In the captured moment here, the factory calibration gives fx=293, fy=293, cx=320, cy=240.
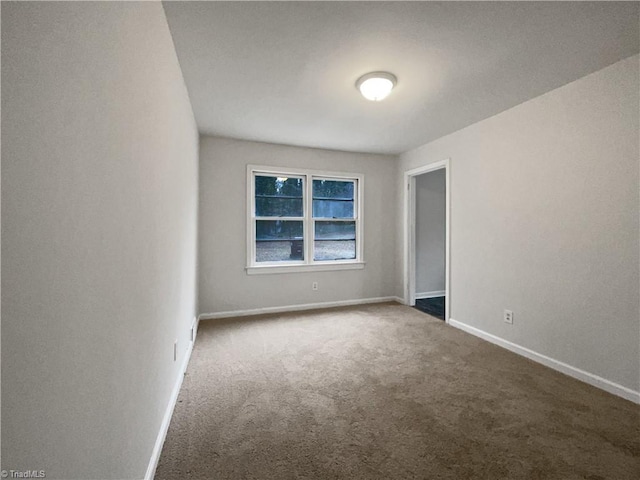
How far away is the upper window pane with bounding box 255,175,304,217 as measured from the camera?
4.27 metres

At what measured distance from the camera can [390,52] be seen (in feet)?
6.63

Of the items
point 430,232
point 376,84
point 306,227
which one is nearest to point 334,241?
point 306,227

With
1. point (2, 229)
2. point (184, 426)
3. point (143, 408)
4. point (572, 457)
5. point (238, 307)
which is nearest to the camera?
point (2, 229)

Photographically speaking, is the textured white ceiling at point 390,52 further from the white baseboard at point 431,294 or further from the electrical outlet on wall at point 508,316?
the white baseboard at point 431,294

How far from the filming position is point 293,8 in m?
1.64

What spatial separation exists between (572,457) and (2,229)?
246 centimetres

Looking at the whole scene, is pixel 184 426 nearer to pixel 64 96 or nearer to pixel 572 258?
pixel 64 96

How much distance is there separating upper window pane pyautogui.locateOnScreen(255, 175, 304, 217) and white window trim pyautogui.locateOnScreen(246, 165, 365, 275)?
0.09 m

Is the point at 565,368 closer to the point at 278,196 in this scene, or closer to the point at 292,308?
the point at 292,308

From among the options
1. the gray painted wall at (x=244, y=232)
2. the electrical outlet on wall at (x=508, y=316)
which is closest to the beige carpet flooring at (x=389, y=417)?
the electrical outlet on wall at (x=508, y=316)

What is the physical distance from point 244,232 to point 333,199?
1496 millimetres

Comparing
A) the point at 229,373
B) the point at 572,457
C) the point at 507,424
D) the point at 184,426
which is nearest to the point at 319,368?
the point at 229,373

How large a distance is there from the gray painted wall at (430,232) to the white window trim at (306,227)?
4.10ft

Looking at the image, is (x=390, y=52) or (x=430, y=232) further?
(x=430, y=232)
